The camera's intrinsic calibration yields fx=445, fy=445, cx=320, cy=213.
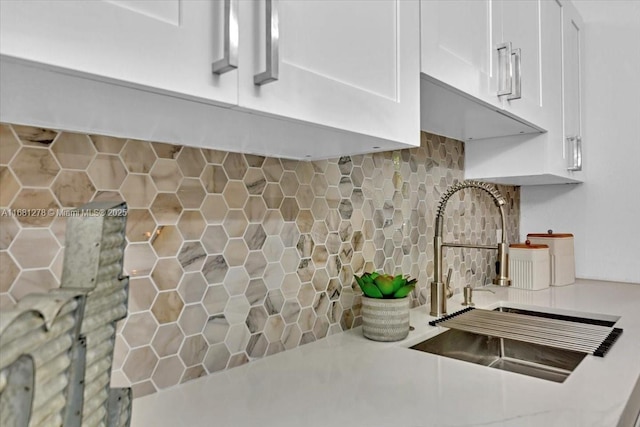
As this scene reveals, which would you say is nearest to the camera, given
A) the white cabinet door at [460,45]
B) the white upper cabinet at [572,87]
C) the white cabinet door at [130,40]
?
the white cabinet door at [130,40]

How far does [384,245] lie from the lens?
5.21 ft

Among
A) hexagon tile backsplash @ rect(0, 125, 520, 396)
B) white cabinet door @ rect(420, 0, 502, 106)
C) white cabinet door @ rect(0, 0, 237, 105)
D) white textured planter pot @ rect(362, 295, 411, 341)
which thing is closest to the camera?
white cabinet door @ rect(0, 0, 237, 105)

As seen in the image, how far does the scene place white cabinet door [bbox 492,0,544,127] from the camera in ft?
4.80

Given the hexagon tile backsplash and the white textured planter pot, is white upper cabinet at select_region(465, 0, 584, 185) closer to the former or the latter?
the hexagon tile backsplash

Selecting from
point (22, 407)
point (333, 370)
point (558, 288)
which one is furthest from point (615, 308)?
point (22, 407)

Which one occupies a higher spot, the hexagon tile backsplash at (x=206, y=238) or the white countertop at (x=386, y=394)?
the hexagon tile backsplash at (x=206, y=238)

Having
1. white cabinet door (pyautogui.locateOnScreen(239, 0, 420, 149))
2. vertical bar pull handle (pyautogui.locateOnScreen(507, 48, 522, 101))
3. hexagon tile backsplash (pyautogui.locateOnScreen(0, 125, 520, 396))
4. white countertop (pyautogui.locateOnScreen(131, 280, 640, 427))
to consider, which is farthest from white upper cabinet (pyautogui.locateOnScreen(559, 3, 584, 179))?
white cabinet door (pyautogui.locateOnScreen(239, 0, 420, 149))

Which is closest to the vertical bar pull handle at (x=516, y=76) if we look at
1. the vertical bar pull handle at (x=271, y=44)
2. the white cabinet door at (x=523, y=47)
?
the white cabinet door at (x=523, y=47)

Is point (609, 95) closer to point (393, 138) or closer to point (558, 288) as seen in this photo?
point (558, 288)

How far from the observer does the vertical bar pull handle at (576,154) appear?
7.20 feet

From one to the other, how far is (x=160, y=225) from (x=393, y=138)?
53 centimetres

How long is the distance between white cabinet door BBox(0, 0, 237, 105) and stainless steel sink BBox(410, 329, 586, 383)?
1.03m

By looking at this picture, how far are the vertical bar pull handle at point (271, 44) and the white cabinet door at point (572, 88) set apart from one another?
6.20ft

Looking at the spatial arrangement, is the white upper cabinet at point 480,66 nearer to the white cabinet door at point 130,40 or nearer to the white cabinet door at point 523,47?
the white cabinet door at point 523,47
